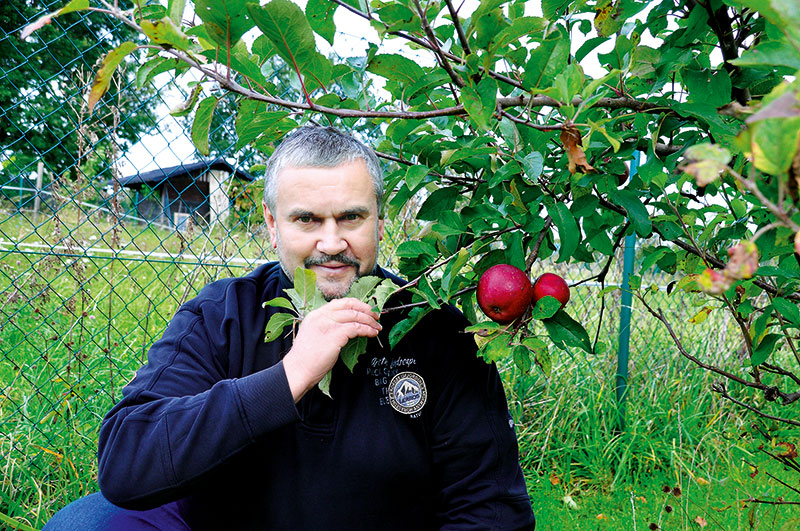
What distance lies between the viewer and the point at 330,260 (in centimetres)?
158

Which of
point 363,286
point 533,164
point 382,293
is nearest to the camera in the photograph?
point 533,164

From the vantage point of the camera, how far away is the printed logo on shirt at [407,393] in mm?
1595

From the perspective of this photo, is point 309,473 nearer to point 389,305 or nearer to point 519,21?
point 389,305

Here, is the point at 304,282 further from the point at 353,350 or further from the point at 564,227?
Result: the point at 564,227

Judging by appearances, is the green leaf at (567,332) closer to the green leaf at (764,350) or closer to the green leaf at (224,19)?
the green leaf at (764,350)

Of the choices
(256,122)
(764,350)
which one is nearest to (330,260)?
(256,122)

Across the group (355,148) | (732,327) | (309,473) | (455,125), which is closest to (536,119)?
(455,125)

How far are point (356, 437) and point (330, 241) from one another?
1.68 feet

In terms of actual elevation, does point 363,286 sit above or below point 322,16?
below

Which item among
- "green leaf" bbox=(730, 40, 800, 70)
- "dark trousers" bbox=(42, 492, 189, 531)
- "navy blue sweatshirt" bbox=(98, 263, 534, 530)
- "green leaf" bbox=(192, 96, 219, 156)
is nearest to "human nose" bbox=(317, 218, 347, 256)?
"navy blue sweatshirt" bbox=(98, 263, 534, 530)

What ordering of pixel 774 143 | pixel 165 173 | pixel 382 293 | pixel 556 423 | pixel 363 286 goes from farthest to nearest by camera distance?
1. pixel 165 173
2. pixel 556 423
3. pixel 363 286
4. pixel 382 293
5. pixel 774 143

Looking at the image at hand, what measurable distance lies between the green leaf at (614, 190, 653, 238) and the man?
643mm

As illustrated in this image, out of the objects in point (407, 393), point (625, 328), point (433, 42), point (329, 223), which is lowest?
point (625, 328)

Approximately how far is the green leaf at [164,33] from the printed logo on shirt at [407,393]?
1.03m
